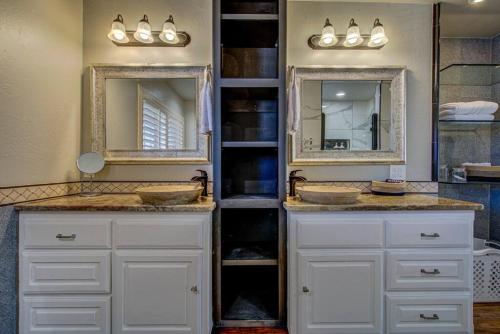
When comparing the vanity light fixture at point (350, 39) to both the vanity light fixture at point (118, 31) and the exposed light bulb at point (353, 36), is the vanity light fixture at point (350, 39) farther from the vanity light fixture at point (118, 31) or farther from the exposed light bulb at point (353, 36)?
the vanity light fixture at point (118, 31)

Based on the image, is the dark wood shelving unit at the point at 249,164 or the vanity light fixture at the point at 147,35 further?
the vanity light fixture at the point at 147,35

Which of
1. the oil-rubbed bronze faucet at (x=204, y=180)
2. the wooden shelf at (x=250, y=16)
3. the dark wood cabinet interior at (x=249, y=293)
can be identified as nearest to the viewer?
the wooden shelf at (x=250, y=16)

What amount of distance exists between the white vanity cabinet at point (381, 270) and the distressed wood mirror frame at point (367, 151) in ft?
2.04

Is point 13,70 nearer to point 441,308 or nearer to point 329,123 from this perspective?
point 329,123

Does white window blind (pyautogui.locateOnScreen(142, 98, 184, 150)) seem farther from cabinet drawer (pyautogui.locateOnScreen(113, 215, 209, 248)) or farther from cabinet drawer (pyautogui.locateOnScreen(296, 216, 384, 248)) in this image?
cabinet drawer (pyautogui.locateOnScreen(296, 216, 384, 248))

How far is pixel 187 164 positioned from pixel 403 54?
198 centimetres

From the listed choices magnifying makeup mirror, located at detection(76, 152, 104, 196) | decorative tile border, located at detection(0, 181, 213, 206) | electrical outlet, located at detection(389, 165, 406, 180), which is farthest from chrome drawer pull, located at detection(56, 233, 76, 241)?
electrical outlet, located at detection(389, 165, 406, 180)

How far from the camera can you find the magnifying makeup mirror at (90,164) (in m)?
1.83

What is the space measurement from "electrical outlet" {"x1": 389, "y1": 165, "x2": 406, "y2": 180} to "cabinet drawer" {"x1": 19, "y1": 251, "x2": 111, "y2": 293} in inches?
83.1

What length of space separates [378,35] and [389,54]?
8.5 inches

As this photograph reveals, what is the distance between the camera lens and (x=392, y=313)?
143cm

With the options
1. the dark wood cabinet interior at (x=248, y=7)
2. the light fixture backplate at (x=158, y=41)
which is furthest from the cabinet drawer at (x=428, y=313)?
the light fixture backplate at (x=158, y=41)

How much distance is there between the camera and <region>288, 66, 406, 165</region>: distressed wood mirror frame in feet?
6.39

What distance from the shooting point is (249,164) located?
1.94 meters
